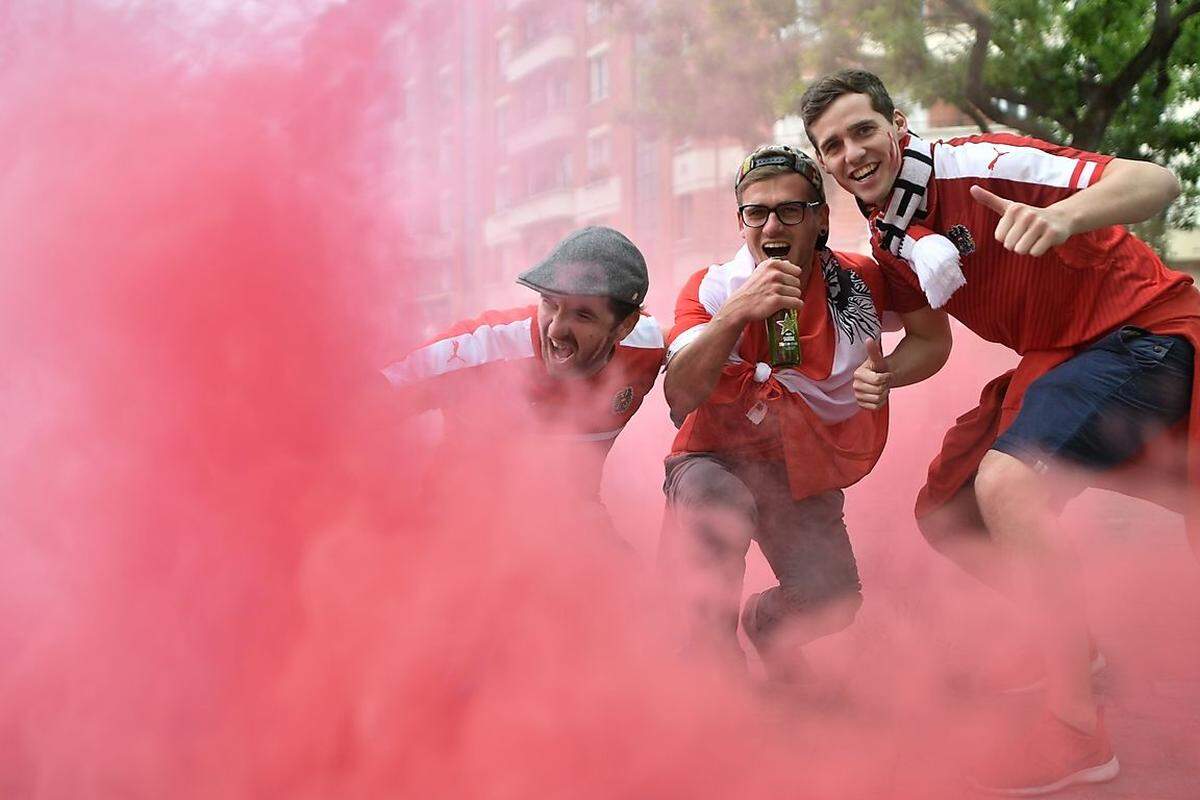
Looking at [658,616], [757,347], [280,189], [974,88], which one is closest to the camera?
[280,189]

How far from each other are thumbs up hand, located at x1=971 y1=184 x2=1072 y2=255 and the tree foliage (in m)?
7.00

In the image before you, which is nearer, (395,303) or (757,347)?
(395,303)

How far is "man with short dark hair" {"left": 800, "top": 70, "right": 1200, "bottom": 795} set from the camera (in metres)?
2.35

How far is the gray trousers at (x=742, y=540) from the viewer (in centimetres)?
266

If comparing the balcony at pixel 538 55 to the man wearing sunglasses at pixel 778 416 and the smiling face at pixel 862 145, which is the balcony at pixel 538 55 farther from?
the smiling face at pixel 862 145

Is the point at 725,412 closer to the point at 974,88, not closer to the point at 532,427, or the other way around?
the point at 532,427

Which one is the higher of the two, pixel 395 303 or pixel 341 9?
pixel 341 9

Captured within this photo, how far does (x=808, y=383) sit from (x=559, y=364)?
0.65 meters

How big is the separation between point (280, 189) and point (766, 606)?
1.58m

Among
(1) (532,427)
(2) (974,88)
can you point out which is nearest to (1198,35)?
(2) (974,88)

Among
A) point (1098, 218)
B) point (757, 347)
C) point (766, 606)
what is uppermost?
A: point (1098, 218)

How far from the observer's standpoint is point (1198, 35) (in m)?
10.8

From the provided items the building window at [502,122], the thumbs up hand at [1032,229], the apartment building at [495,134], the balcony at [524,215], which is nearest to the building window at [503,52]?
the apartment building at [495,134]

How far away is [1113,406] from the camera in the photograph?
7.77 ft
